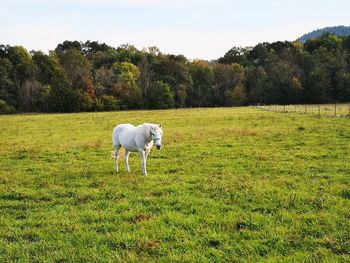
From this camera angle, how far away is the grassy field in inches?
278

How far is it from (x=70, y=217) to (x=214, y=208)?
3.61 meters

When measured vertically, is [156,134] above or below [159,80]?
below

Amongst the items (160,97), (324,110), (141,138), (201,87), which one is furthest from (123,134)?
(201,87)

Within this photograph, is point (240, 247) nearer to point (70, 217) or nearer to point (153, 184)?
point (70, 217)

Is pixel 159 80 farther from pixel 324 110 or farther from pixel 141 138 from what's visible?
pixel 141 138

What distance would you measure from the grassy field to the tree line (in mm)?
68902

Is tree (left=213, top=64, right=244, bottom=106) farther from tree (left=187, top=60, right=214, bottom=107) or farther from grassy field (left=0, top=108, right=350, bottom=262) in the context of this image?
grassy field (left=0, top=108, right=350, bottom=262)

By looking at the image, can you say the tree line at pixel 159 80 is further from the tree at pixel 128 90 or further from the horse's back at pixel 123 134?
the horse's back at pixel 123 134

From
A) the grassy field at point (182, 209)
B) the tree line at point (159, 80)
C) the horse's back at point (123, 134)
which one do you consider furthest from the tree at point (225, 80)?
the horse's back at point (123, 134)

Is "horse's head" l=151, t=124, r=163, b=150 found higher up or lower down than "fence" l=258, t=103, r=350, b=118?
higher up

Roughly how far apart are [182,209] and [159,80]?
8903 centimetres

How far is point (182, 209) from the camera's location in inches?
372

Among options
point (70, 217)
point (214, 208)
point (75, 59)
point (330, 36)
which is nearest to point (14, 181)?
point (70, 217)

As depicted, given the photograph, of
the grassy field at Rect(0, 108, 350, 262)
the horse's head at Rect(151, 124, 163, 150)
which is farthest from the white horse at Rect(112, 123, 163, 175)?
the grassy field at Rect(0, 108, 350, 262)
